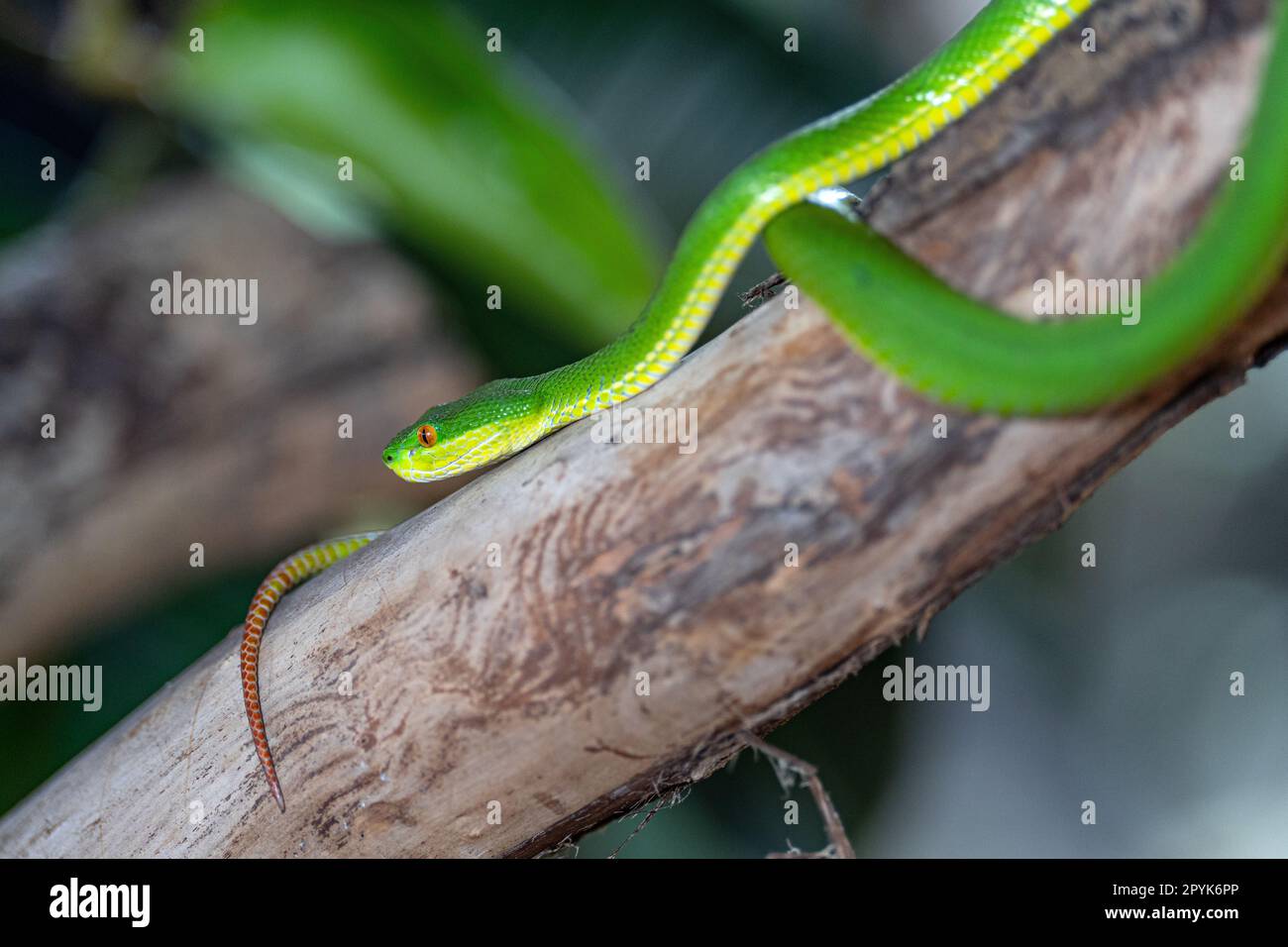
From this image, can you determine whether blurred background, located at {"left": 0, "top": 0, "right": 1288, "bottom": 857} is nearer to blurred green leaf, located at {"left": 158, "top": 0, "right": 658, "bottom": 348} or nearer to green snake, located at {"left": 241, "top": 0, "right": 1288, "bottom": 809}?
blurred green leaf, located at {"left": 158, "top": 0, "right": 658, "bottom": 348}

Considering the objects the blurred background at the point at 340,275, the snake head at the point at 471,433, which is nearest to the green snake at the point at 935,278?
the snake head at the point at 471,433

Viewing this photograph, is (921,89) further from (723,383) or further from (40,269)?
(40,269)

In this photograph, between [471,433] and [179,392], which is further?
[179,392]

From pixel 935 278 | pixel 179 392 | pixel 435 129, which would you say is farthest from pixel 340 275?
pixel 935 278

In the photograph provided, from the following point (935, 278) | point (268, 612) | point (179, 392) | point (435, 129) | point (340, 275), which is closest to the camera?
point (935, 278)

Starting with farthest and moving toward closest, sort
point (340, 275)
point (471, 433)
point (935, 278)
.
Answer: point (340, 275) < point (471, 433) < point (935, 278)

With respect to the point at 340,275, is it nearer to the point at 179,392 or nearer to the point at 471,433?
the point at 179,392

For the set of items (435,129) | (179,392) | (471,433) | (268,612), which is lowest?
(268,612)
